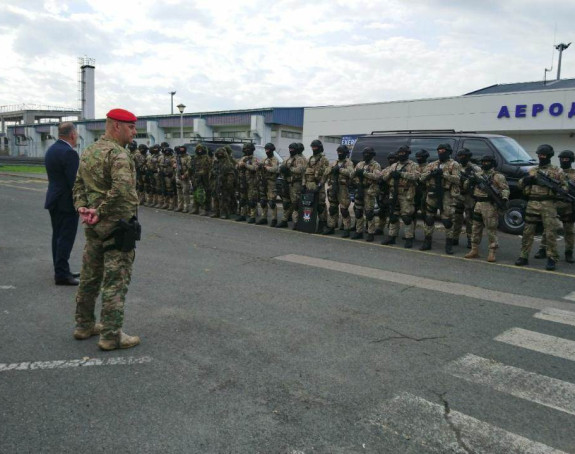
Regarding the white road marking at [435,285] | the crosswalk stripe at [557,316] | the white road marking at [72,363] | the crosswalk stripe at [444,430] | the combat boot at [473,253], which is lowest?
the white road marking at [72,363]

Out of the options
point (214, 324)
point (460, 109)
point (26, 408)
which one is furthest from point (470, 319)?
point (460, 109)

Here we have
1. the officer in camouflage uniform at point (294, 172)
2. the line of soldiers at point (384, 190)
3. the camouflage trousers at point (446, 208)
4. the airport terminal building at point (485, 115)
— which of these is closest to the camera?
the line of soldiers at point (384, 190)

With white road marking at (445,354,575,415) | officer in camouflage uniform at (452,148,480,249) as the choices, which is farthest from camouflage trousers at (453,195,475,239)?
white road marking at (445,354,575,415)

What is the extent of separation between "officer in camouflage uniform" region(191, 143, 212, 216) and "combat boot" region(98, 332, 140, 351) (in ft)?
31.4

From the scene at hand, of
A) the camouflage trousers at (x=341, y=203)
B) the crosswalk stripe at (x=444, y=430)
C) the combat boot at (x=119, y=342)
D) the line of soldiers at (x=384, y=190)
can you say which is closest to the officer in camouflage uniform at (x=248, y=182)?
the line of soldiers at (x=384, y=190)

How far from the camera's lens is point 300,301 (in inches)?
227

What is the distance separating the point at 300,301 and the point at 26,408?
3164 mm

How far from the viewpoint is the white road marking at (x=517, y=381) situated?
352 centimetres

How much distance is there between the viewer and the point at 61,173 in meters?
6.13

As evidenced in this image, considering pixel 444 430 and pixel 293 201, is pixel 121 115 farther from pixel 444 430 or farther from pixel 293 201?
pixel 293 201

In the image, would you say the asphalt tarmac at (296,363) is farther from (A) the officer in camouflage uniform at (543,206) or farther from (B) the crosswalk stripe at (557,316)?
(A) the officer in camouflage uniform at (543,206)

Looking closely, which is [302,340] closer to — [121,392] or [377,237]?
[121,392]

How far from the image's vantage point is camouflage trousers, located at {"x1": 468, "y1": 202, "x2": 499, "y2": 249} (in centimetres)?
847

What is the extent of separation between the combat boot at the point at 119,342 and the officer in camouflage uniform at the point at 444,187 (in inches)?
254
